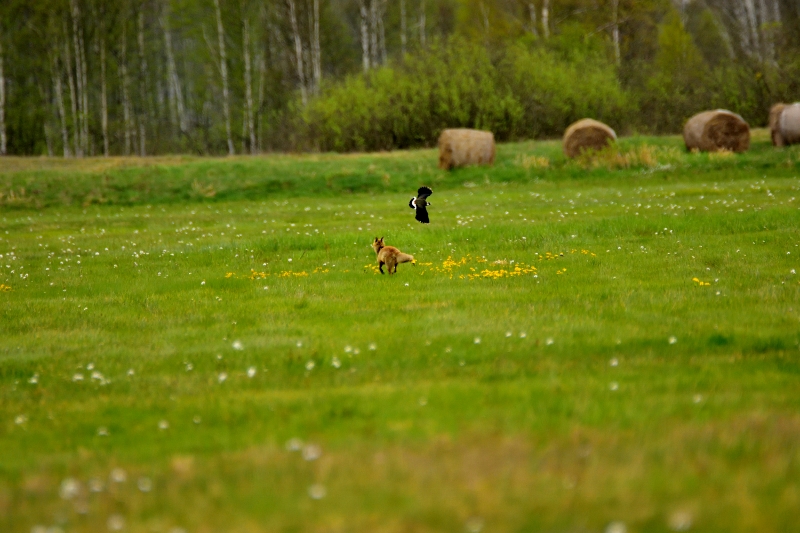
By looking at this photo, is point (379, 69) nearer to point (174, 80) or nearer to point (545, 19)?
point (545, 19)

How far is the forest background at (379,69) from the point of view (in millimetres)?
51781

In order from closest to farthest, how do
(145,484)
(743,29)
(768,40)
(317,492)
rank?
(317,492) < (145,484) < (768,40) < (743,29)

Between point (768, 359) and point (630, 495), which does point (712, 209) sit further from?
point (630, 495)

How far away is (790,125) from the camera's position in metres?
36.9

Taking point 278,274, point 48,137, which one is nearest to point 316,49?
point 48,137

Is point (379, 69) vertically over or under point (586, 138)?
over

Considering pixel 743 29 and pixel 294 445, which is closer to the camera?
pixel 294 445

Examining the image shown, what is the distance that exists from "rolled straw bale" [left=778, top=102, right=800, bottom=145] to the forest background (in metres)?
14.4

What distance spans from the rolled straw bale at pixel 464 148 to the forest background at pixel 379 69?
1217 cm

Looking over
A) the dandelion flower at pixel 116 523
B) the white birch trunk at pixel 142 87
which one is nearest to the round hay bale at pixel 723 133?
the dandelion flower at pixel 116 523

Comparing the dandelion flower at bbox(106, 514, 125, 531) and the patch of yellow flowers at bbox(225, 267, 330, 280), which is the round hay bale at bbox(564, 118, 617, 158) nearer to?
the patch of yellow flowers at bbox(225, 267, 330, 280)

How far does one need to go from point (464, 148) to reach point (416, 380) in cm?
3092

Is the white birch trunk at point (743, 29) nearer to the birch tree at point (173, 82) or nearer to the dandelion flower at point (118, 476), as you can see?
the birch tree at point (173, 82)

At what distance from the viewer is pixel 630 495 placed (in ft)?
17.9
